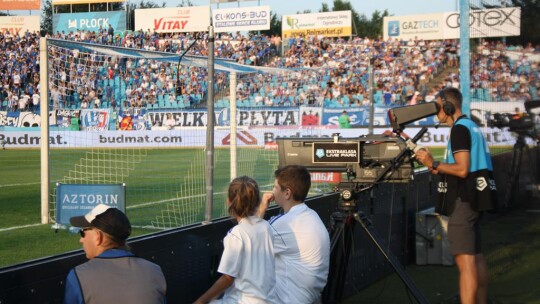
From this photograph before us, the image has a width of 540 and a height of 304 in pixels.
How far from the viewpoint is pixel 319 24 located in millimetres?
62438

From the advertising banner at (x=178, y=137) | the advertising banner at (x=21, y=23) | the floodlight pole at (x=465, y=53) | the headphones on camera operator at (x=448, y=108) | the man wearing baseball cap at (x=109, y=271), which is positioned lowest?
the man wearing baseball cap at (x=109, y=271)

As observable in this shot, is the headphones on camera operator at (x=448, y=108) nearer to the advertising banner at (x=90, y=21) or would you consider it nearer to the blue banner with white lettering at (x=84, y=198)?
the blue banner with white lettering at (x=84, y=198)

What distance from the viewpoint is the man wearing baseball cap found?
3.22 meters

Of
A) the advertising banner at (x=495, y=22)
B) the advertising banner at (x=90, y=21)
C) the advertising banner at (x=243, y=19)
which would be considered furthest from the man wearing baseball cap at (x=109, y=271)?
the advertising banner at (x=90, y=21)

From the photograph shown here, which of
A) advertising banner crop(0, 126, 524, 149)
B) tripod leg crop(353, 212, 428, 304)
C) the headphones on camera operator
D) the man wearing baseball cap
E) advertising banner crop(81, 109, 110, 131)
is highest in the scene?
advertising banner crop(81, 109, 110, 131)

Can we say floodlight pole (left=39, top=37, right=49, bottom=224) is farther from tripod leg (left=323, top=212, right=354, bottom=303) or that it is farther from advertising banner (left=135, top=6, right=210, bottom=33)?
advertising banner (left=135, top=6, right=210, bottom=33)

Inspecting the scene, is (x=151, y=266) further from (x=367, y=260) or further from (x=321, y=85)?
(x=321, y=85)

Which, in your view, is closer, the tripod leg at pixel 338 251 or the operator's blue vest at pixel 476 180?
the operator's blue vest at pixel 476 180

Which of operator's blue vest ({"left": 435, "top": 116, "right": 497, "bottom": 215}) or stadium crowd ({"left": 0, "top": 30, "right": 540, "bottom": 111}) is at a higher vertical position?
stadium crowd ({"left": 0, "top": 30, "right": 540, "bottom": 111})

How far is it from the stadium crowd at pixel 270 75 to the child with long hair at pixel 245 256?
5376mm

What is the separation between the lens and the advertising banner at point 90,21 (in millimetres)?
57344

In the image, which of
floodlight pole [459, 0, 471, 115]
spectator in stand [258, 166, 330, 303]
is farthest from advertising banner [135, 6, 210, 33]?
spectator in stand [258, 166, 330, 303]

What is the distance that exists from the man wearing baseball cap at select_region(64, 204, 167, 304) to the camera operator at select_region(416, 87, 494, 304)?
9.45 ft

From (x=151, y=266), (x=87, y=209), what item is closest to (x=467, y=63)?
(x=87, y=209)
